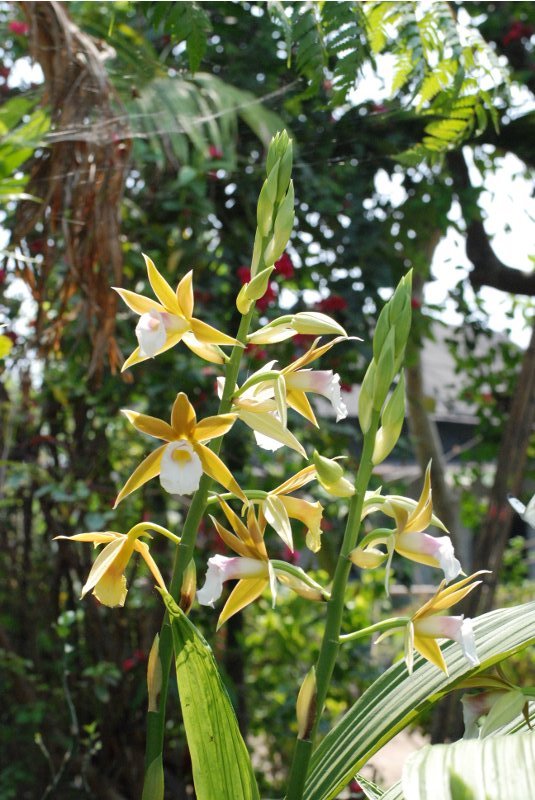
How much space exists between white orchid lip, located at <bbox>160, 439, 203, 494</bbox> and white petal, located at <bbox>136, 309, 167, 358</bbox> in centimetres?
7

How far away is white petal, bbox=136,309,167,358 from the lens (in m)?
0.67

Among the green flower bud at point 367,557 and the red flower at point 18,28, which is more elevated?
the red flower at point 18,28

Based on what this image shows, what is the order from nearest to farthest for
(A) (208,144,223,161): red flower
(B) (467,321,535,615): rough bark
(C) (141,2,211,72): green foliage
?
(C) (141,2,211,72): green foliage, (A) (208,144,223,161): red flower, (B) (467,321,535,615): rough bark

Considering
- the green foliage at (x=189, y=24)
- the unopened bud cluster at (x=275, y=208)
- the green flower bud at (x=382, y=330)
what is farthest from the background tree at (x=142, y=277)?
the green flower bud at (x=382, y=330)

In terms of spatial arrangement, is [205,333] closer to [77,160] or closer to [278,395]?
[278,395]

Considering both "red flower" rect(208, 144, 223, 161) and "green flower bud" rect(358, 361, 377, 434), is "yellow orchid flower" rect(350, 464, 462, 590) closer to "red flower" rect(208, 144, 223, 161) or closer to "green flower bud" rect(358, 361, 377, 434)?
"green flower bud" rect(358, 361, 377, 434)

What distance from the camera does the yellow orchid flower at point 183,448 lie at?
648 mm

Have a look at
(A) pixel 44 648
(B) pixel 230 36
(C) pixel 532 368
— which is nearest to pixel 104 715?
(A) pixel 44 648

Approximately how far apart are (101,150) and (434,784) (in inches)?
56.2

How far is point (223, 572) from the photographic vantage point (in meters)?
0.65

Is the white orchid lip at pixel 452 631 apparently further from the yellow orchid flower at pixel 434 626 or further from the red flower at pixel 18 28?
the red flower at pixel 18 28

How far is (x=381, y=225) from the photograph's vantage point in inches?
103

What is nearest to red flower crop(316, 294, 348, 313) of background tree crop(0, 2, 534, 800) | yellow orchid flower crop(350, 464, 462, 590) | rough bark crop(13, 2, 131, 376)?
background tree crop(0, 2, 534, 800)

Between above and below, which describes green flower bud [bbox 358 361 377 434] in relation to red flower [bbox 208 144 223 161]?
above
